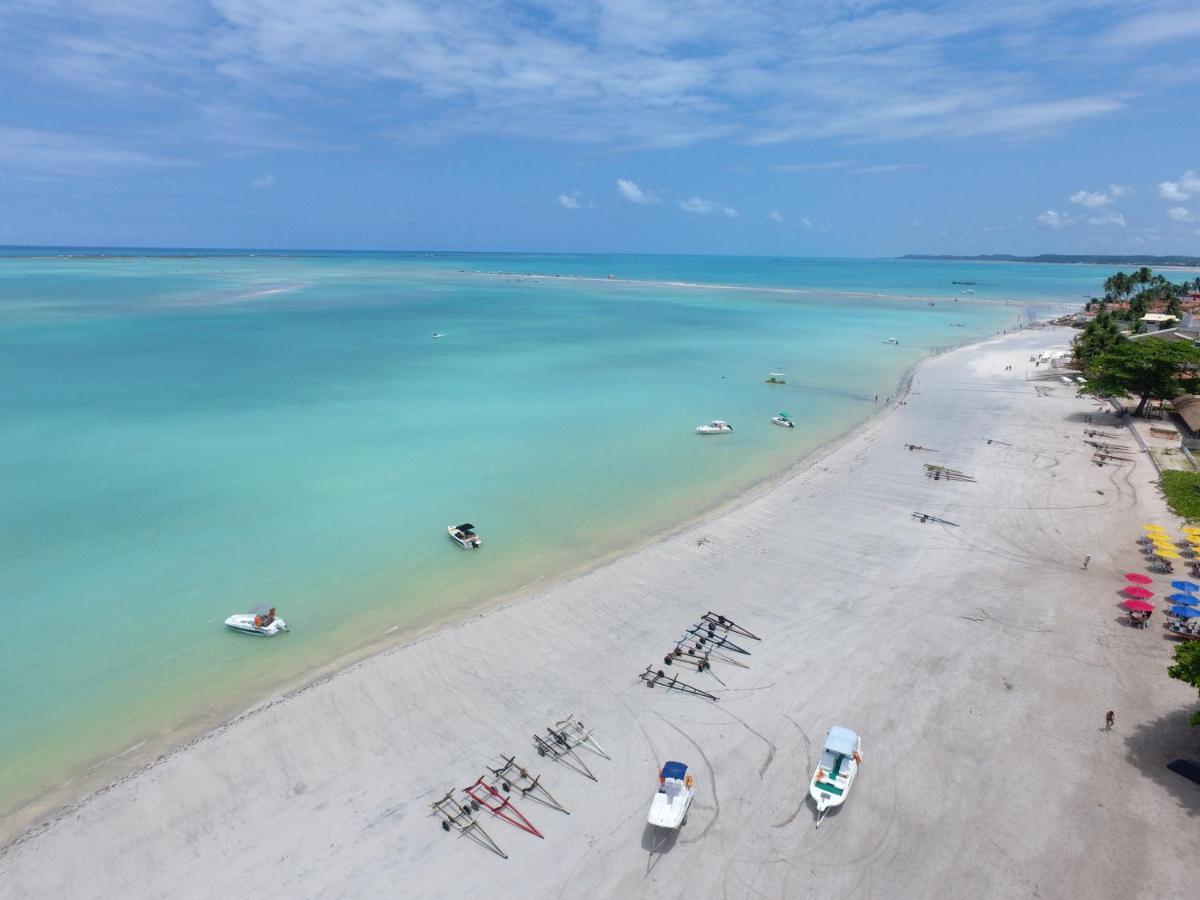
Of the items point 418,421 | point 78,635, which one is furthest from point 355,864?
point 418,421

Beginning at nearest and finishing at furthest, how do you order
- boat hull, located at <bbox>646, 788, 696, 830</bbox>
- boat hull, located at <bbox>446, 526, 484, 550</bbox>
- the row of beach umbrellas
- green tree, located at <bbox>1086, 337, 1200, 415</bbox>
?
boat hull, located at <bbox>646, 788, 696, 830</bbox> < the row of beach umbrellas < boat hull, located at <bbox>446, 526, 484, 550</bbox> < green tree, located at <bbox>1086, 337, 1200, 415</bbox>

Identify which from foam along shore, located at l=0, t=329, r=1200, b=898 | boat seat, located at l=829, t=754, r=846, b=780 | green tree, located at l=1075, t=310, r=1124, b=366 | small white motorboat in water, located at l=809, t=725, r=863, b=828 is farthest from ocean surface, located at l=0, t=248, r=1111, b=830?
green tree, located at l=1075, t=310, r=1124, b=366

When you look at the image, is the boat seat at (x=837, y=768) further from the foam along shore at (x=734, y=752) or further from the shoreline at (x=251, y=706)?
the shoreline at (x=251, y=706)

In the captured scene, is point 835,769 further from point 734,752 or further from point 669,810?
point 669,810

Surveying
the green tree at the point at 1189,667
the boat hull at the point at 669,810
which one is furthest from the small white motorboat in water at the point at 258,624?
the green tree at the point at 1189,667

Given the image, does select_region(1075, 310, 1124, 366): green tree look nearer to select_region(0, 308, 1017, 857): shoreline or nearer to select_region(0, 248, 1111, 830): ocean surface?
select_region(0, 248, 1111, 830): ocean surface

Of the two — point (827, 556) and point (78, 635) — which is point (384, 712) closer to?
point (78, 635)

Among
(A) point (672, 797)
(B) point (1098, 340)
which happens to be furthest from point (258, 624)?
(B) point (1098, 340)
